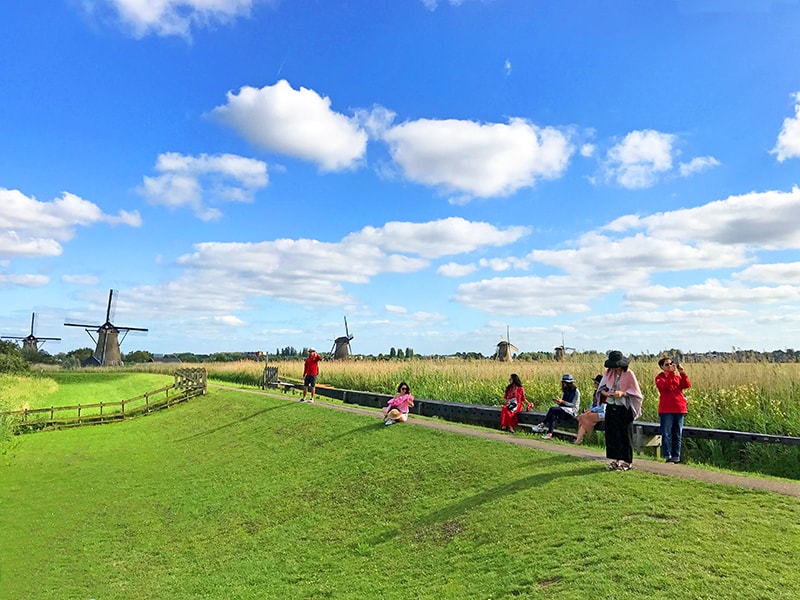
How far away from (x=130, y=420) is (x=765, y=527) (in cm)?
2554

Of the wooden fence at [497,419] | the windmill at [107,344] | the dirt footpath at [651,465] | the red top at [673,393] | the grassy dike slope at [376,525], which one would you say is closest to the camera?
the grassy dike slope at [376,525]

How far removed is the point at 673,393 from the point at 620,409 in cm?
176

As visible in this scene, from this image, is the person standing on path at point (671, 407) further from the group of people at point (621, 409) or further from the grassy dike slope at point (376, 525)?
the grassy dike slope at point (376, 525)

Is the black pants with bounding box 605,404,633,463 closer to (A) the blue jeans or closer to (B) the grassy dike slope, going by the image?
(B) the grassy dike slope

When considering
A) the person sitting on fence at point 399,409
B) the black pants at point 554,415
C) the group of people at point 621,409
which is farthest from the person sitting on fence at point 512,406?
the person sitting on fence at point 399,409

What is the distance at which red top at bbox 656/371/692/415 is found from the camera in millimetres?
9070

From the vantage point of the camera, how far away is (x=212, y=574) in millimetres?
8812

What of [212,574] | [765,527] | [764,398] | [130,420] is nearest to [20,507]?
[212,574]

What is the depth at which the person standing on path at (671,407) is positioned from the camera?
9.09 meters

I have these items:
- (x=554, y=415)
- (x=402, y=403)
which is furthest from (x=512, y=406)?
(x=402, y=403)

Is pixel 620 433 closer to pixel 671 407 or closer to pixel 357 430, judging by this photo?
pixel 671 407

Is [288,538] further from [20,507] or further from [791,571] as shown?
[20,507]

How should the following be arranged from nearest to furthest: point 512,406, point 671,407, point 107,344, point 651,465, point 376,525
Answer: point 651,465
point 376,525
point 671,407
point 512,406
point 107,344

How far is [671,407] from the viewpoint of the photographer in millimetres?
9094
